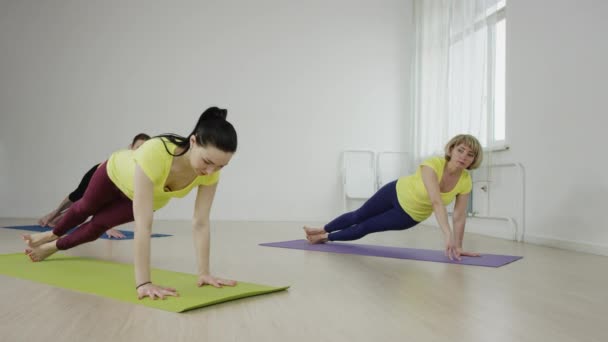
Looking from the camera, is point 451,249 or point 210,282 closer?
point 210,282

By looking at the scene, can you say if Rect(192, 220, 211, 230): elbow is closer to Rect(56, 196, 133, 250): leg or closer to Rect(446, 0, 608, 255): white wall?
Rect(56, 196, 133, 250): leg

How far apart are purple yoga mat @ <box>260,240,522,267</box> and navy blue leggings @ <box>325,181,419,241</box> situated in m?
0.11

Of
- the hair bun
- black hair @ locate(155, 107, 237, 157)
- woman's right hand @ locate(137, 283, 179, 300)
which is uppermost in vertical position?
the hair bun

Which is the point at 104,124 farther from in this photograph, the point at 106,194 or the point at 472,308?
the point at 472,308

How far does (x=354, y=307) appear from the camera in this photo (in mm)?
1598

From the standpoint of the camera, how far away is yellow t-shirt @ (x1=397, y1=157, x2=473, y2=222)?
293 centimetres

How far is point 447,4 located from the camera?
5.25 m

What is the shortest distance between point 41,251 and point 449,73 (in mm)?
4191

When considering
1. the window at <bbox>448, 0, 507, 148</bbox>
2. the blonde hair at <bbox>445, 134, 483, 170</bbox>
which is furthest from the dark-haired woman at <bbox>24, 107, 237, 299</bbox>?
the window at <bbox>448, 0, 507, 148</bbox>

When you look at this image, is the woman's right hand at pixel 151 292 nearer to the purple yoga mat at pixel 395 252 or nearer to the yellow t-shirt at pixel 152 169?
the yellow t-shirt at pixel 152 169

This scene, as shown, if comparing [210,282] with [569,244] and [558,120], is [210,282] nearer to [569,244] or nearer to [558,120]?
[569,244]

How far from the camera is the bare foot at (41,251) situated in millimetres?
2406

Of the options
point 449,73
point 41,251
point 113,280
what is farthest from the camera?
point 449,73

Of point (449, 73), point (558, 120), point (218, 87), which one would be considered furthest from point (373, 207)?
point (218, 87)
